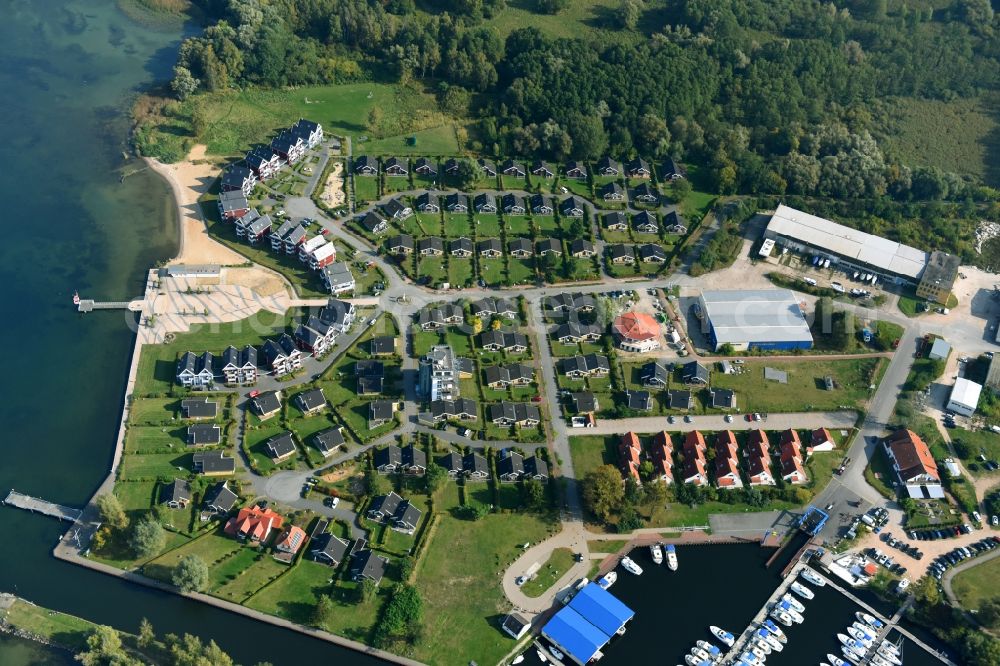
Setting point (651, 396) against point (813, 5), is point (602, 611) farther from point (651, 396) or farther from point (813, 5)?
point (813, 5)

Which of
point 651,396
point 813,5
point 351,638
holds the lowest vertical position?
point 351,638

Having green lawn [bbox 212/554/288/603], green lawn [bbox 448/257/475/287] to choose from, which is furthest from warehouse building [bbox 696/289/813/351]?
green lawn [bbox 212/554/288/603]

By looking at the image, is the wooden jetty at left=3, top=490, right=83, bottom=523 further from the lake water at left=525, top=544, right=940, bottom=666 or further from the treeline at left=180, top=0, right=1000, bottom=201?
the treeline at left=180, top=0, right=1000, bottom=201

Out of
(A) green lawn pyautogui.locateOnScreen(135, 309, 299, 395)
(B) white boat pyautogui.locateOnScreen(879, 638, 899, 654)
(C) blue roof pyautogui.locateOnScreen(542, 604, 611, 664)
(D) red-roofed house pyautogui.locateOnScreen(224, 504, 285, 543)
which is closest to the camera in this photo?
(C) blue roof pyautogui.locateOnScreen(542, 604, 611, 664)

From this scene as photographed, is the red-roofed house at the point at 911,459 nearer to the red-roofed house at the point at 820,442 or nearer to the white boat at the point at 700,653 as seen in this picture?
the red-roofed house at the point at 820,442

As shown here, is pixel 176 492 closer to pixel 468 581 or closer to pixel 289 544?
pixel 289 544

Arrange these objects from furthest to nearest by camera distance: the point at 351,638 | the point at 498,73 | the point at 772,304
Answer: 1. the point at 498,73
2. the point at 772,304
3. the point at 351,638

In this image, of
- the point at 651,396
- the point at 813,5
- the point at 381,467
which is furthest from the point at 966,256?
the point at 381,467
